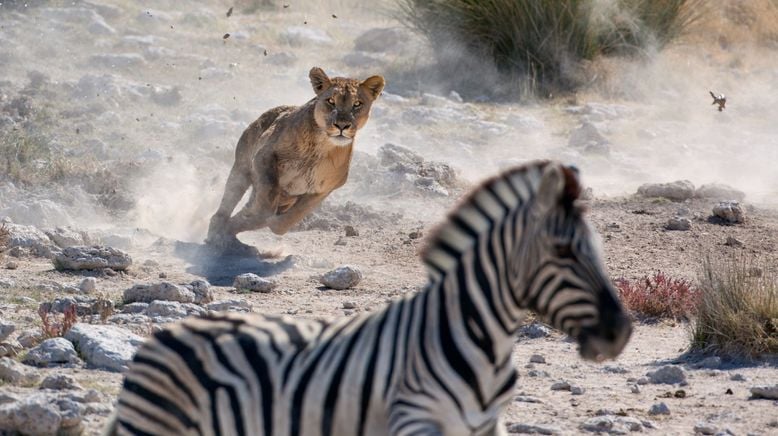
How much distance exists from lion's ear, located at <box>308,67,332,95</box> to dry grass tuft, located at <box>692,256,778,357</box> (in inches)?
207

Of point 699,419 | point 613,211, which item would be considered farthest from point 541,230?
point 613,211

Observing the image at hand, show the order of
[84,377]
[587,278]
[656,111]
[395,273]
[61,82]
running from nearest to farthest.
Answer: [587,278]
[84,377]
[395,273]
[61,82]
[656,111]

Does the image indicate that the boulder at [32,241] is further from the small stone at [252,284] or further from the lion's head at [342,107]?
the lion's head at [342,107]

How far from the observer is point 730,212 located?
45.4 feet

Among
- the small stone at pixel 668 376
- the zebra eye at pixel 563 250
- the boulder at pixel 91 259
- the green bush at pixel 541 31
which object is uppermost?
the green bush at pixel 541 31

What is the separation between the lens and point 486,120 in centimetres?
1853

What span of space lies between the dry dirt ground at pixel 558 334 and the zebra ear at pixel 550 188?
2897mm

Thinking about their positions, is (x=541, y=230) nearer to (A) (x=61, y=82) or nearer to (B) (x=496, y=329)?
(B) (x=496, y=329)

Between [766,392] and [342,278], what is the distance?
4247mm

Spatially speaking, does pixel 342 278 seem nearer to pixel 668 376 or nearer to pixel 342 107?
pixel 342 107

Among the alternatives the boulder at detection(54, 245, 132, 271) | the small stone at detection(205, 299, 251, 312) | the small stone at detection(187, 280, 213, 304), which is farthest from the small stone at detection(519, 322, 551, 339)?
the boulder at detection(54, 245, 132, 271)

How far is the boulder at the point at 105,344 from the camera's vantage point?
734cm

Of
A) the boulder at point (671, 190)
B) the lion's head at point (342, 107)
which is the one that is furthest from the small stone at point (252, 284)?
the boulder at point (671, 190)

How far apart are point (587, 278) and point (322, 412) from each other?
3.15ft
